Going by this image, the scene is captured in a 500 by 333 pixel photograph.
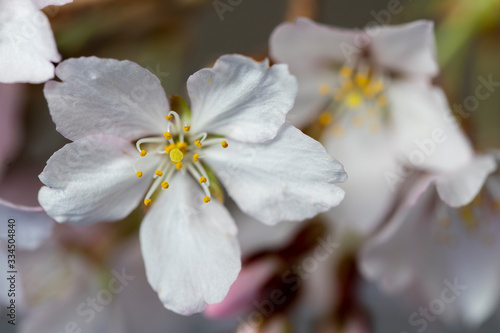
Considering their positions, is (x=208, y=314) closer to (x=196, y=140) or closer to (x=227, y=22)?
(x=196, y=140)

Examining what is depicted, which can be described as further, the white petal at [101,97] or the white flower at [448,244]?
the white flower at [448,244]

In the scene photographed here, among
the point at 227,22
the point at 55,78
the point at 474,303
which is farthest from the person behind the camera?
the point at 227,22

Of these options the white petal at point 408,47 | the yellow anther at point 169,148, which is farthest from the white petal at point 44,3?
the white petal at point 408,47

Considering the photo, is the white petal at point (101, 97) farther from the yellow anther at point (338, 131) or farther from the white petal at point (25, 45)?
the yellow anther at point (338, 131)

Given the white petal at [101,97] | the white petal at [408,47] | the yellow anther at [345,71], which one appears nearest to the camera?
the white petal at [101,97]

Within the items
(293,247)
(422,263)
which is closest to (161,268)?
(293,247)

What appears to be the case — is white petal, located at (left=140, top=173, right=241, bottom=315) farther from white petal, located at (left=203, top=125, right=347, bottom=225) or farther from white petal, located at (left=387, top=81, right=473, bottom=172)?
white petal, located at (left=387, top=81, right=473, bottom=172)

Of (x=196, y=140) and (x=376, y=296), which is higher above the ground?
(x=196, y=140)
